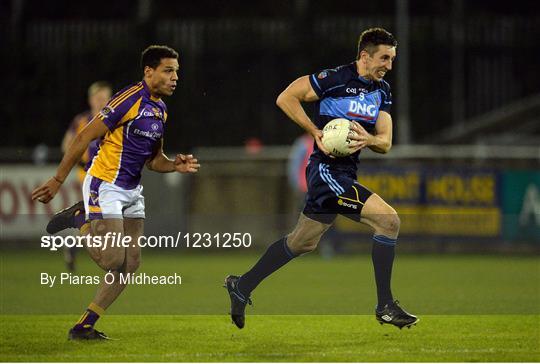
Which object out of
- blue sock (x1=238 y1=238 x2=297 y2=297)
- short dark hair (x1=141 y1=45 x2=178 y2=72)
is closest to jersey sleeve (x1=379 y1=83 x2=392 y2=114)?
blue sock (x1=238 y1=238 x2=297 y2=297)

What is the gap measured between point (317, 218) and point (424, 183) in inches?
402

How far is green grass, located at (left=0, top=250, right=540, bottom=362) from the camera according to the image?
8.38 m

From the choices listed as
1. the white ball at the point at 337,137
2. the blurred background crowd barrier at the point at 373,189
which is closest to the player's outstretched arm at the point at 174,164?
the white ball at the point at 337,137

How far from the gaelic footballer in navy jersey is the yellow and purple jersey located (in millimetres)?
994

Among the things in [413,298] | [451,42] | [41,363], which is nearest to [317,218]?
[41,363]

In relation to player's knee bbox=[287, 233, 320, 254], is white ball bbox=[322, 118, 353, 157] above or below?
above

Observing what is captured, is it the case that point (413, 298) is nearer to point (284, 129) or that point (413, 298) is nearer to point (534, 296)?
point (534, 296)

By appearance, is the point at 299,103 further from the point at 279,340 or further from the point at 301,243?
the point at 279,340

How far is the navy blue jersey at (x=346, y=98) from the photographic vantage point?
9156 millimetres

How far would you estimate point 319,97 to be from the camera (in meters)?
9.23

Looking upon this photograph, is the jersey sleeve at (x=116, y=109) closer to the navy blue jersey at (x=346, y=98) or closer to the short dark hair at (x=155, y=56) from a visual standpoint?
the short dark hair at (x=155, y=56)

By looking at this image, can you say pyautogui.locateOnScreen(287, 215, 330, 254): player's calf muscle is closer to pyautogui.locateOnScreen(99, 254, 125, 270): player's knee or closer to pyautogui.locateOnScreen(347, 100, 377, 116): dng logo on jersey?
pyautogui.locateOnScreen(347, 100, 377, 116): dng logo on jersey

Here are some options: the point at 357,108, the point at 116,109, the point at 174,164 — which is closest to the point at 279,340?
the point at 174,164

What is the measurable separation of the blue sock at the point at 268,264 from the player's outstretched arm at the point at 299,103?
0.85 meters
